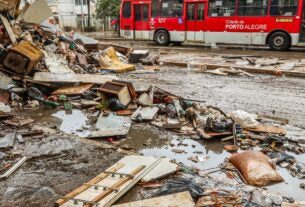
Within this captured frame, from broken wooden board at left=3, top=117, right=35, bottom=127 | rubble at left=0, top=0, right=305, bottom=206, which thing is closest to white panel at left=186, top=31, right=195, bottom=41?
rubble at left=0, top=0, right=305, bottom=206

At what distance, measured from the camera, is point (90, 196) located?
3.97m

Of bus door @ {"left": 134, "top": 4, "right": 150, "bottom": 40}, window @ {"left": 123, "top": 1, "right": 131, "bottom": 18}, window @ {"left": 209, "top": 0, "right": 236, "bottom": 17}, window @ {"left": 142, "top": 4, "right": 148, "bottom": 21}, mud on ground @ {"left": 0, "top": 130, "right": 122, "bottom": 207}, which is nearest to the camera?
mud on ground @ {"left": 0, "top": 130, "right": 122, "bottom": 207}

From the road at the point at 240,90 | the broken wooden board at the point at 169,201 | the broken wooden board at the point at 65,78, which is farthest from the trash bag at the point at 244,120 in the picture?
the broken wooden board at the point at 65,78

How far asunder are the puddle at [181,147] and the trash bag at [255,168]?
12cm

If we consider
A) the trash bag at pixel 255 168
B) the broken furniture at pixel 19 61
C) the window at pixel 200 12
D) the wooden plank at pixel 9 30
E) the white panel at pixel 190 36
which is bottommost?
the trash bag at pixel 255 168

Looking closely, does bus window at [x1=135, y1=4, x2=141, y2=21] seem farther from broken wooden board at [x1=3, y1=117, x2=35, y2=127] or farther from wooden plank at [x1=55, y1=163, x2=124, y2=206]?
wooden plank at [x1=55, y1=163, x2=124, y2=206]

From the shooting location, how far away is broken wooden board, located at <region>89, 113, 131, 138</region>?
6285 millimetres

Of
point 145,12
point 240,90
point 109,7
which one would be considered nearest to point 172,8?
point 145,12

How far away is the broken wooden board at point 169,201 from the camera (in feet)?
12.4

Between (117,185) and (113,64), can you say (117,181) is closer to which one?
(117,185)

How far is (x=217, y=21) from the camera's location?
805 inches

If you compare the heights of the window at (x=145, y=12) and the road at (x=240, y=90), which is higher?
the window at (x=145, y=12)

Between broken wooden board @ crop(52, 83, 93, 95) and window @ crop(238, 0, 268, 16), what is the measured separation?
1314cm

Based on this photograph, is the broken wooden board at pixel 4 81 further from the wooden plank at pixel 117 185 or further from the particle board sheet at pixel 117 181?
the wooden plank at pixel 117 185
